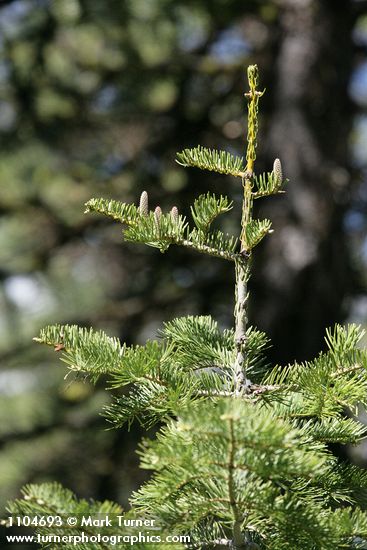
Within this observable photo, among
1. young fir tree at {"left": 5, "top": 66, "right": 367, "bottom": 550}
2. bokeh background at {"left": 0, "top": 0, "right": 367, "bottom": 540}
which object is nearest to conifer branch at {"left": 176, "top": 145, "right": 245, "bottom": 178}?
young fir tree at {"left": 5, "top": 66, "right": 367, "bottom": 550}

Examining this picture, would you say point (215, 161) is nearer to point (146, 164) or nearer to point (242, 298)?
point (242, 298)

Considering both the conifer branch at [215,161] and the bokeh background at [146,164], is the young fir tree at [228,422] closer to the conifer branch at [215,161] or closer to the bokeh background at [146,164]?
the conifer branch at [215,161]

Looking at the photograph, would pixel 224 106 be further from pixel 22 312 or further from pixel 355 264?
pixel 22 312

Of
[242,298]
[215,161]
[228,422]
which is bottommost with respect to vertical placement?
[228,422]

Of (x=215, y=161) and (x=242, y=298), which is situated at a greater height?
(x=215, y=161)

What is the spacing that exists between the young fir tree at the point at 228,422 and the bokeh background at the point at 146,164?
1.76 meters

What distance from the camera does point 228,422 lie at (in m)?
0.56

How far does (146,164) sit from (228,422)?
279cm

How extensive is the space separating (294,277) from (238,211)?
29.8 inches

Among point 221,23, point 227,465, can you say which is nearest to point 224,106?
point 221,23

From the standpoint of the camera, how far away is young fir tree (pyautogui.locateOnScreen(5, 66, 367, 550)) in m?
0.60

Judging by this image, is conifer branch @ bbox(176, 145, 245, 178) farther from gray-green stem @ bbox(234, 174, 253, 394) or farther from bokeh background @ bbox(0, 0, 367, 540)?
bokeh background @ bbox(0, 0, 367, 540)

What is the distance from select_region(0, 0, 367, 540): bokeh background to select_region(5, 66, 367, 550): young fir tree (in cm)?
176

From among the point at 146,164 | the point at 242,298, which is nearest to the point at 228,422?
the point at 242,298
